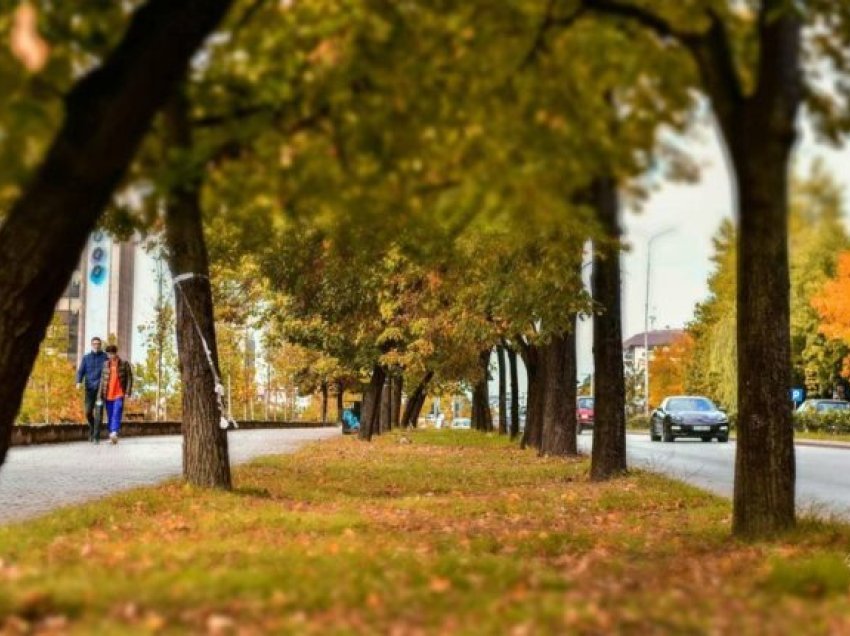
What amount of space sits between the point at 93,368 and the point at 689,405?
2245 centimetres

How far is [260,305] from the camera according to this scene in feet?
117

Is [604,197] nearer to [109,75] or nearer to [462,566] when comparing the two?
[462,566]

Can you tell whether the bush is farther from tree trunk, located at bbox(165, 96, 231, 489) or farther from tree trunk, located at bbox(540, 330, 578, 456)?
tree trunk, located at bbox(165, 96, 231, 489)

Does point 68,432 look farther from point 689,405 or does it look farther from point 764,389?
point 689,405

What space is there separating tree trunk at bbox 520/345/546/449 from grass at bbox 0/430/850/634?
12.2 m

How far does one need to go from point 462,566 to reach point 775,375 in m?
3.26

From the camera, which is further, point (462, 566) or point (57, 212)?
point (462, 566)

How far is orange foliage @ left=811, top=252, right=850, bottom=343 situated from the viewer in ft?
141

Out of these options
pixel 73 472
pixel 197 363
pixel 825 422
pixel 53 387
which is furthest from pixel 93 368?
pixel 53 387

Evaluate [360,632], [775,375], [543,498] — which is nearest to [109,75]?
[360,632]

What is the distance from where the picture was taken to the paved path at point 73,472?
11477 mm

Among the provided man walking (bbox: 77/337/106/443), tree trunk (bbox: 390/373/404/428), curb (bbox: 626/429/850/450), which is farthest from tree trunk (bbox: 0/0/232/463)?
tree trunk (bbox: 390/373/404/428)

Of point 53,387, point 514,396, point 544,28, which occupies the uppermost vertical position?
point 544,28

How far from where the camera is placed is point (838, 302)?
43.5 m
